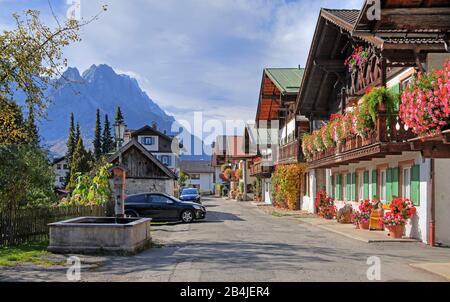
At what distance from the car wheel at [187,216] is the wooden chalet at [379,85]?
6.68m

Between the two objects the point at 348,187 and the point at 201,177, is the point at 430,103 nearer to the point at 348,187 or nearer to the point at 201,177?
the point at 348,187

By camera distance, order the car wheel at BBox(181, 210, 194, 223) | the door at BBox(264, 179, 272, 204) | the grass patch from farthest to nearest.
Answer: the door at BBox(264, 179, 272, 204), the car wheel at BBox(181, 210, 194, 223), the grass patch

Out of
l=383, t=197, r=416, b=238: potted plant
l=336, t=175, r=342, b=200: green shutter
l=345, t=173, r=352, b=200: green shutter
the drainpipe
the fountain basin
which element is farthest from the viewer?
l=336, t=175, r=342, b=200: green shutter

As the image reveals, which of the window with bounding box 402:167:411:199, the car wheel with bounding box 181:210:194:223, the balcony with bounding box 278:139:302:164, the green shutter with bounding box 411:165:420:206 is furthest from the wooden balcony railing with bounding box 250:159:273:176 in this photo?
the green shutter with bounding box 411:165:420:206

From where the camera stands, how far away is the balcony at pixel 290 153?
3358 centimetres

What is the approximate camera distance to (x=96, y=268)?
11625mm

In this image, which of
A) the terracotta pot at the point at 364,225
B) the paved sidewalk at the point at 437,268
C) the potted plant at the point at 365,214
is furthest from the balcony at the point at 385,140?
the paved sidewalk at the point at 437,268

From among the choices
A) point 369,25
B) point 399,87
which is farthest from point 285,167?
point 369,25

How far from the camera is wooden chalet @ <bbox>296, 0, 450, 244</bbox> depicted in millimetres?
10906

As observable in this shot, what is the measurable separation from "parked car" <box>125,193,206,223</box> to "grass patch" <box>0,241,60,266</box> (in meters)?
10.6

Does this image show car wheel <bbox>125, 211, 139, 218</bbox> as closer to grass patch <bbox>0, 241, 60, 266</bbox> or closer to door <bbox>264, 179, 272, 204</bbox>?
grass patch <bbox>0, 241, 60, 266</bbox>

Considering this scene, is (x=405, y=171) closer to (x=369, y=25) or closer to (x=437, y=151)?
(x=437, y=151)

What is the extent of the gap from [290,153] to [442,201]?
62.4ft

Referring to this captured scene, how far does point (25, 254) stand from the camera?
13492 mm
